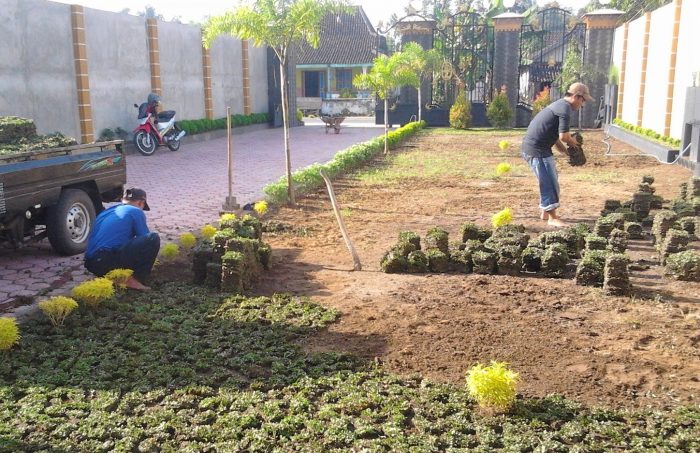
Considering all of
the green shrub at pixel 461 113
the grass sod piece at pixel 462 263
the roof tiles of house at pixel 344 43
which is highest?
the roof tiles of house at pixel 344 43

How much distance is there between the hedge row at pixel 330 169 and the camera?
9.81 m

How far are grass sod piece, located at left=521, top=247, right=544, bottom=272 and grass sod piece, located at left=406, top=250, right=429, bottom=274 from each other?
892 millimetres

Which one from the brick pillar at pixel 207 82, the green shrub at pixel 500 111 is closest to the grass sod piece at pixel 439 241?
the brick pillar at pixel 207 82

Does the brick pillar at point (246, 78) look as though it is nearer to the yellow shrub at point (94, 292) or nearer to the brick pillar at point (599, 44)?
the brick pillar at point (599, 44)

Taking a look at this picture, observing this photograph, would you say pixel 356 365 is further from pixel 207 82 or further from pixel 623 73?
pixel 623 73

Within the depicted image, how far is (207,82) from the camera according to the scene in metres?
22.6

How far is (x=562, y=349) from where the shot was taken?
13.9 feet

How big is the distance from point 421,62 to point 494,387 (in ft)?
71.1

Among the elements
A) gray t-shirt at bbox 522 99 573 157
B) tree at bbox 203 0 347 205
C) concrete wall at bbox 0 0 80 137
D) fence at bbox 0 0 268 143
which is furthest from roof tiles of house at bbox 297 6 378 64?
gray t-shirt at bbox 522 99 573 157

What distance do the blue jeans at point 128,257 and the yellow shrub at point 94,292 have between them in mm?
595

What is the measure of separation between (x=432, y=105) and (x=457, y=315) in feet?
81.3

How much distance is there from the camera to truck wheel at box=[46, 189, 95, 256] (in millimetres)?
6598

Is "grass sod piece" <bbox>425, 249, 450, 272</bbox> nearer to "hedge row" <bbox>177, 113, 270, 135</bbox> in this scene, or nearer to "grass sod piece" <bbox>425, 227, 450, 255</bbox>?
"grass sod piece" <bbox>425, 227, 450, 255</bbox>

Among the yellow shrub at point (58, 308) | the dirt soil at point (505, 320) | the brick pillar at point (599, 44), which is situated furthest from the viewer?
the brick pillar at point (599, 44)
